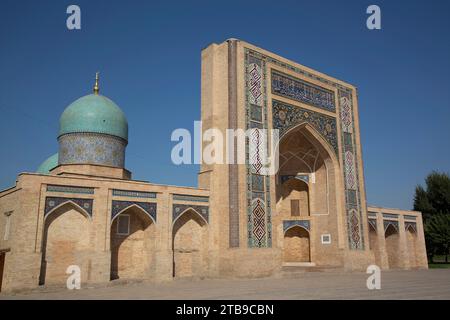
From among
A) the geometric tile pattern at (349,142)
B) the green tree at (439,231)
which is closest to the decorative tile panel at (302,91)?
the geometric tile pattern at (349,142)

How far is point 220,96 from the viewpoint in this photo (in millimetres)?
13508

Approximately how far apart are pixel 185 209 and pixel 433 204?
712 inches

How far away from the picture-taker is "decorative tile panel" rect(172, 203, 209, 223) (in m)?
12.4

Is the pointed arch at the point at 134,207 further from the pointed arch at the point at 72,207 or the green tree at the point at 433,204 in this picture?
the green tree at the point at 433,204

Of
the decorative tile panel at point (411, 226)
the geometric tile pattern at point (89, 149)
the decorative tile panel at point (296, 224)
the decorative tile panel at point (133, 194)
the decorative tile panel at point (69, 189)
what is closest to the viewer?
the decorative tile panel at point (69, 189)

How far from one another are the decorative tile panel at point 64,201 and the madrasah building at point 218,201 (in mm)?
25

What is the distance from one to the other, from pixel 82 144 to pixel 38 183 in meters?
4.18

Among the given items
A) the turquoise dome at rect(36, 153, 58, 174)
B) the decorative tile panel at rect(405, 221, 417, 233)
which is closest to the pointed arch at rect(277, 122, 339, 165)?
the decorative tile panel at rect(405, 221, 417, 233)

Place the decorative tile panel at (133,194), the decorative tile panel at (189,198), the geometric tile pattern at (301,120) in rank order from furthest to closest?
the geometric tile pattern at (301,120) → the decorative tile panel at (189,198) → the decorative tile panel at (133,194)

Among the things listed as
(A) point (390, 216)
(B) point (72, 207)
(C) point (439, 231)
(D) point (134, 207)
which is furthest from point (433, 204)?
(B) point (72, 207)

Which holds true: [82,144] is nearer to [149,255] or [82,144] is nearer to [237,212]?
[149,255]

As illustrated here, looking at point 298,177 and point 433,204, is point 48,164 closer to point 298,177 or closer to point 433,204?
point 298,177

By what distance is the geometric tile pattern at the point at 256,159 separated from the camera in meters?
12.8

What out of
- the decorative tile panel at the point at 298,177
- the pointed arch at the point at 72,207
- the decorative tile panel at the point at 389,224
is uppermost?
the decorative tile panel at the point at 298,177
